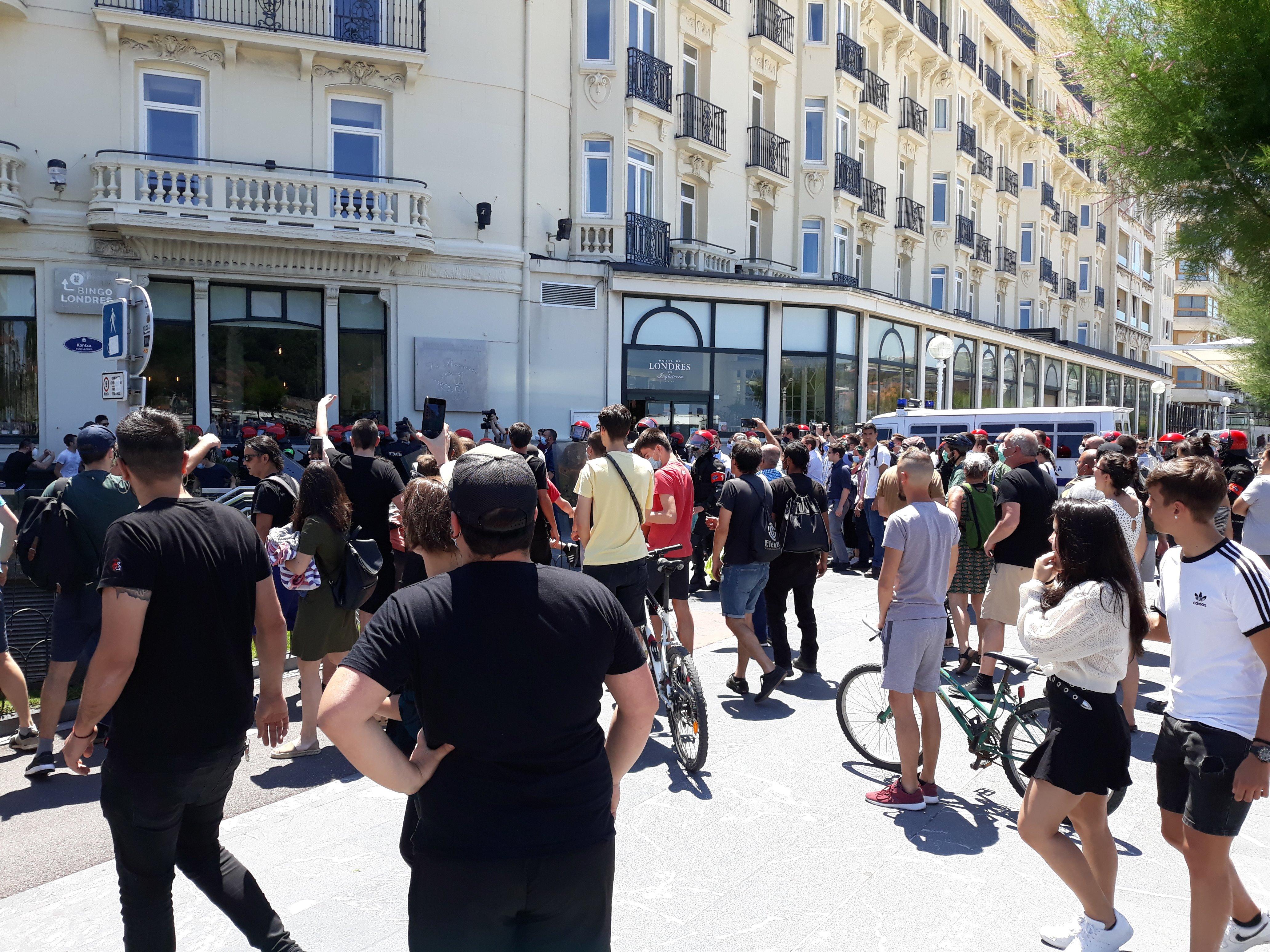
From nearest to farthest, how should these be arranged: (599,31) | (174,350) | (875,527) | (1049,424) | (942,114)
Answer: (875,527) < (174,350) < (1049,424) < (599,31) < (942,114)

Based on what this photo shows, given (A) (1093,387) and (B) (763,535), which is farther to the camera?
(A) (1093,387)

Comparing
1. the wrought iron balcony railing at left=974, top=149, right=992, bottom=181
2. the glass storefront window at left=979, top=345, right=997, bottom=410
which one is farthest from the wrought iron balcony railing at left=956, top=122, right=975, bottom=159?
the glass storefront window at left=979, top=345, right=997, bottom=410

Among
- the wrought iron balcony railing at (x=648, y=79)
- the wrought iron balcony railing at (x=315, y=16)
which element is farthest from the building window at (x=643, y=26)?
the wrought iron balcony railing at (x=315, y=16)

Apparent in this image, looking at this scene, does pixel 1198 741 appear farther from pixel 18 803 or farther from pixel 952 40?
pixel 952 40

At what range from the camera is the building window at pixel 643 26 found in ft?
67.8

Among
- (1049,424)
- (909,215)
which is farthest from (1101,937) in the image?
(909,215)

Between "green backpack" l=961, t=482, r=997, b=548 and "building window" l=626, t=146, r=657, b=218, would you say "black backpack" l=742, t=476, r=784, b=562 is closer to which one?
"green backpack" l=961, t=482, r=997, b=548

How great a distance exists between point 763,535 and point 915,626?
2.03 metres

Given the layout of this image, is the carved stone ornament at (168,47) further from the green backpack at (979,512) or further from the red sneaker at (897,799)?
the red sneaker at (897,799)

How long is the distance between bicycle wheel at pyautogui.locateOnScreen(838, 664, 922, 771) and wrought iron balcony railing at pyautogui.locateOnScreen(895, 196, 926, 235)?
2653 cm

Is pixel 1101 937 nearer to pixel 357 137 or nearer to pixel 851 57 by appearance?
pixel 357 137

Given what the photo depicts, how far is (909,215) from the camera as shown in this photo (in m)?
30.3

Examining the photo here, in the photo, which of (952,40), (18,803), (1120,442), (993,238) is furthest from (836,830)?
(993,238)

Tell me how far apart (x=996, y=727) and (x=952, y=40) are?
1315 inches
